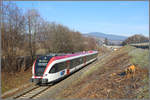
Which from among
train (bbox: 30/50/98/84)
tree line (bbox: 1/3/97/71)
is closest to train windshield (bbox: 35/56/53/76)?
train (bbox: 30/50/98/84)

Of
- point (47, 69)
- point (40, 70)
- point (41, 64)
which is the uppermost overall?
point (41, 64)

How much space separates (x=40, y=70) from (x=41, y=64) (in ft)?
1.92

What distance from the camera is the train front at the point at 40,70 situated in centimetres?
1509

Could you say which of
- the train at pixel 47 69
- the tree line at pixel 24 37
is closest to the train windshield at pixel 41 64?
the train at pixel 47 69

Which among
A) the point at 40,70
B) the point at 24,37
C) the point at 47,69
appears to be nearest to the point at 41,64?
the point at 40,70

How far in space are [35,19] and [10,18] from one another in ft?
22.3

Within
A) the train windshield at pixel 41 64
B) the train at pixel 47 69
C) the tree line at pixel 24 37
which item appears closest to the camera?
the train at pixel 47 69

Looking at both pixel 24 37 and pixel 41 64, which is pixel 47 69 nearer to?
pixel 41 64

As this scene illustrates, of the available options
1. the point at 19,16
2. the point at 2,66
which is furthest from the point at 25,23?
the point at 2,66

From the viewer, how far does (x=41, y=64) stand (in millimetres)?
15570

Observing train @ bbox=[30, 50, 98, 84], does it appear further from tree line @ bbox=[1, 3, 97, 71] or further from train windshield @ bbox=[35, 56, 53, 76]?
tree line @ bbox=[1, 3, 97, 71]

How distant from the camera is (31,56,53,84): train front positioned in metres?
15.1

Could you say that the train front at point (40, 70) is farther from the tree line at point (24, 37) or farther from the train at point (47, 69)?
the tree line at point (24, 37)

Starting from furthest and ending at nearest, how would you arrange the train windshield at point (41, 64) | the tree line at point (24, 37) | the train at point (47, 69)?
the tree line at point (24, 37)
the train windshield at point (41, 64)
the train at point (47, 69)
